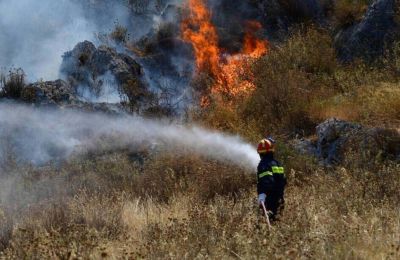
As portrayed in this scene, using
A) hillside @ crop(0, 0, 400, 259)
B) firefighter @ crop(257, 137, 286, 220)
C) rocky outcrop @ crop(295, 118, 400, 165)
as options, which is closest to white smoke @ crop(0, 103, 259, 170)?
hillside @ crop(0, 0, 400, 259)

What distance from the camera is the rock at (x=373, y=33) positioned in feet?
43.8

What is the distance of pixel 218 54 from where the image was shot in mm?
15648

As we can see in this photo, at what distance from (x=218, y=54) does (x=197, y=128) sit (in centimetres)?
496

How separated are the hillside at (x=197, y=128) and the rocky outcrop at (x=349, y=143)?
3 centimetres

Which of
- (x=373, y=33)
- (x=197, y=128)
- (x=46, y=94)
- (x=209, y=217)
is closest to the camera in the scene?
(x=209, y=217)

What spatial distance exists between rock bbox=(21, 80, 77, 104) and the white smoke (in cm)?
25

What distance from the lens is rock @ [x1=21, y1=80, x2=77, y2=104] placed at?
42.8ft

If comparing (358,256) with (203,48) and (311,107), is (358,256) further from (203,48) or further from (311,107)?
(203,48)

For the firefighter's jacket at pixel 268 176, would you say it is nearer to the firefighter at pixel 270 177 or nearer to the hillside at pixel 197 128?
the firefighter at pixel 270 177

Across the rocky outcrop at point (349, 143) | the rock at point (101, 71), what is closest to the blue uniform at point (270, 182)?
the rocky outcrop at point (349, 143)

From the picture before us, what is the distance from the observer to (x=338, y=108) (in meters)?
10.5

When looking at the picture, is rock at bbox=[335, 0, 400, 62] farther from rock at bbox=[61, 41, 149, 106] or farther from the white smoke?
rock at bbox=[61, 41, 149, 106]

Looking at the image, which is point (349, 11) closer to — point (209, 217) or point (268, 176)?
point (268, 176)

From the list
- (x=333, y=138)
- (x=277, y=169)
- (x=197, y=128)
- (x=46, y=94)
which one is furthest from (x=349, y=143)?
(x=46, y=94)
